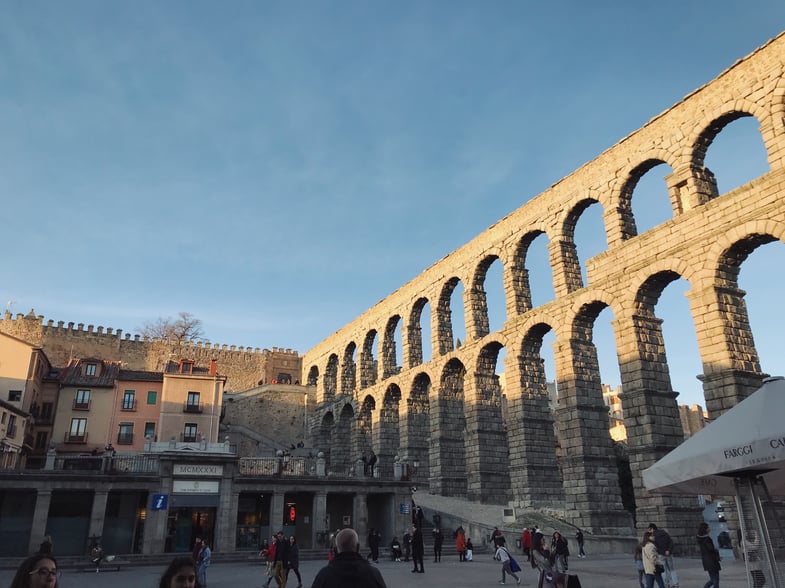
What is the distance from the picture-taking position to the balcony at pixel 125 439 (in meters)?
41.2

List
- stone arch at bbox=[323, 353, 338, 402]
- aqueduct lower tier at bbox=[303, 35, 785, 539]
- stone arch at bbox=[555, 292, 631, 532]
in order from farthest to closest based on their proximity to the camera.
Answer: stone arch at bbox=[323, 353, 338, 402]
stone arch at bbox=[555, 292, 631, 532]
aqueduct lower tier at bbox=[303, 35, 785, 539]

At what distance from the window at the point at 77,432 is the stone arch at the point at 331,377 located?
916 inches

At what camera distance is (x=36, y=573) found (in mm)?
3576

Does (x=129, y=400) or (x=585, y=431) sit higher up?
(x=129, y=400)

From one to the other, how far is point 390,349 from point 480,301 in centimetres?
1251

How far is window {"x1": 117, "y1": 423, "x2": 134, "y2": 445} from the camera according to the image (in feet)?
135

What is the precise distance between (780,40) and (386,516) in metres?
26.8

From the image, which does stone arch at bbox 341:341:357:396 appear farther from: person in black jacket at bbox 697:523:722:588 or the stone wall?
person in black jacket at bbox 697:523:722:588

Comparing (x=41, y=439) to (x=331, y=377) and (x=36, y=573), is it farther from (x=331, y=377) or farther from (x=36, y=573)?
(x=36, y=573)

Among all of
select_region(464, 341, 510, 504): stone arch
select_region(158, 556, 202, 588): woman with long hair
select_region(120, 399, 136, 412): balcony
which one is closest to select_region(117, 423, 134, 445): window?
select_region(120, 399, 136, 412): balcony

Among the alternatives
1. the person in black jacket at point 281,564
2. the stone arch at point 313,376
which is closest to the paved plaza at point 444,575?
the person in black jacket at point 281,564

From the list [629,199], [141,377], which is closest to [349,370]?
[141,377]

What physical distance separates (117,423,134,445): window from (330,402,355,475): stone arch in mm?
18071

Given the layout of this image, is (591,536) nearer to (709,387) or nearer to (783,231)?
(709,387)
